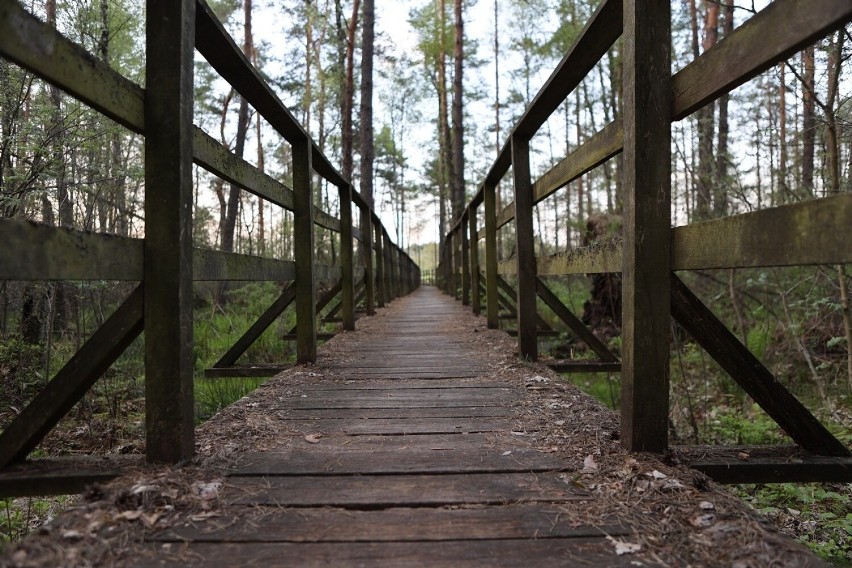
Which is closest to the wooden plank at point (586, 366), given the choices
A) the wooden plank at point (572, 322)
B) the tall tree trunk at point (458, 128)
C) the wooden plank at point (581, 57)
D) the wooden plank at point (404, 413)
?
the wooden plank at point (572, 322)

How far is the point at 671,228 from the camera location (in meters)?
1.84

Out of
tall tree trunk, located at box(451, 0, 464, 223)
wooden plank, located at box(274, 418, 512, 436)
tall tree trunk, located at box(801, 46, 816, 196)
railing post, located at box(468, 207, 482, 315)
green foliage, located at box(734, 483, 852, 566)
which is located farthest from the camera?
tall tree trunk, located at box(451, 0, 464, 223)

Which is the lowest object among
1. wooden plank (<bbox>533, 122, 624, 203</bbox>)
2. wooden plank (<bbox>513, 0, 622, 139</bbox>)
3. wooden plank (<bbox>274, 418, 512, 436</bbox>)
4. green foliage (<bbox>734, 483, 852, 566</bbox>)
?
green foliage (<bbox>734, 483, 852, 566</bbox>)

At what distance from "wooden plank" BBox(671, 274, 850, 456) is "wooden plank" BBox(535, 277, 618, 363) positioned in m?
2.00

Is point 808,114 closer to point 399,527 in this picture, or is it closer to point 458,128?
point 399,527

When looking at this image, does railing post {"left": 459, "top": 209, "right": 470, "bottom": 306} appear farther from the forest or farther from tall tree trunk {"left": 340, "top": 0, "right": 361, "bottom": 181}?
tall tree trunk {"left": 340, "top": 0, "right": 361, "bottom": 181}

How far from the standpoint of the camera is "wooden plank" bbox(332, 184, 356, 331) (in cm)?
534

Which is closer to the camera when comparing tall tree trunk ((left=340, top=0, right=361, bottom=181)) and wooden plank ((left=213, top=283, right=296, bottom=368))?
wooden plank ((left=213, top=283, right=296, bottom=368))

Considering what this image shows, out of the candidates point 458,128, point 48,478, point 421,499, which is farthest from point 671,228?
point 458,128

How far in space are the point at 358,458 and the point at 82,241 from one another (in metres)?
1.18

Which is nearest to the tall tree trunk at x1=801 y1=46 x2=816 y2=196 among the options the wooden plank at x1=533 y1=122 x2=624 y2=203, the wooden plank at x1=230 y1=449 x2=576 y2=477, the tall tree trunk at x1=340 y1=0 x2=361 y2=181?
the wooden plank at x1=533 y1=122 x2=624 y2=203

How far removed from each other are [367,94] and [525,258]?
8.87 metres

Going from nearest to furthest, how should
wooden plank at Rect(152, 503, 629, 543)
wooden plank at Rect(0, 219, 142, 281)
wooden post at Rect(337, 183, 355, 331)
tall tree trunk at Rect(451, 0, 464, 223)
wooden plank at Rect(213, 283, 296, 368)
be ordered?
wooden plank at Rect(0, 219, 142, 281) → wooden plank at Rect(152, 503, 629, 543) → wooden plank at Rect(213, 283, 296, 368) → wooden post at Rect(337, 183, 355, 331) → tall tree trunk at Rect(451, 0, 464, 223)

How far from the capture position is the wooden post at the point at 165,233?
1.74 m
